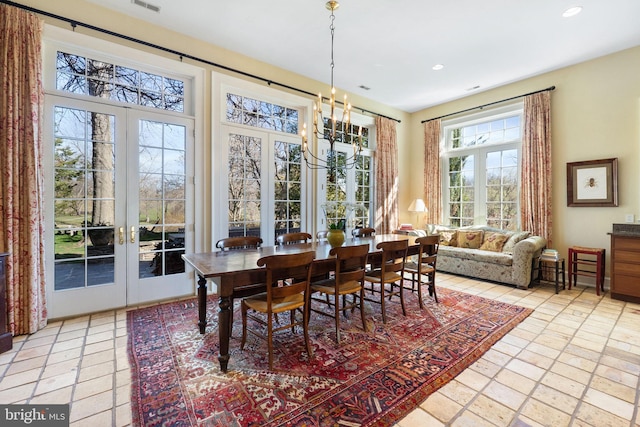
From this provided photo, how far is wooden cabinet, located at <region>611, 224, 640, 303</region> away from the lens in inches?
139

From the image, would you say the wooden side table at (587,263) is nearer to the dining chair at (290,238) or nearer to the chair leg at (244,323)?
the dining chair at (290,238)

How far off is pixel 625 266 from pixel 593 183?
1.29 meters

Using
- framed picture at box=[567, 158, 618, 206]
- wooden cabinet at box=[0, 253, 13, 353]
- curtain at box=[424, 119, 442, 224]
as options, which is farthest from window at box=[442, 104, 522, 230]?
wooden cabinet at box=[0, 253, 13, 353]

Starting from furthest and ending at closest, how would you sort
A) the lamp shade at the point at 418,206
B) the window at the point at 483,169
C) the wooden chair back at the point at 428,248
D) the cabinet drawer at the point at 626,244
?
the lamp shade at the point at 418,206 < the window at the point at 483,169 < the cabinet drawer at the point at 626,244 < the wooden chair back at the point at 428,248

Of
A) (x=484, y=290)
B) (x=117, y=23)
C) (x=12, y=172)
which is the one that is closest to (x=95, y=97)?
(x=117, y=23)

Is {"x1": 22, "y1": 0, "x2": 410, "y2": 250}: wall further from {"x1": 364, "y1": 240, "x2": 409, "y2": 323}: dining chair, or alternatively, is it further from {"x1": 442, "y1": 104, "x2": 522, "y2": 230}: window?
{"x1": 442, "y1": 104, "x2": 522, "y2": 230}: window

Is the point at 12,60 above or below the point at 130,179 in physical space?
above

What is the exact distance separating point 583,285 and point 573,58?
3.40 m

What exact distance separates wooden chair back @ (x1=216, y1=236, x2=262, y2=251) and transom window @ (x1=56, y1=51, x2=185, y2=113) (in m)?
1.94

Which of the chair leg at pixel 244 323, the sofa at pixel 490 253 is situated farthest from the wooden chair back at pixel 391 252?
→ the sofa at pixel 490 253

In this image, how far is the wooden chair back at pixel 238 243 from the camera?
300 centimetres

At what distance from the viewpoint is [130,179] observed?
3324mm

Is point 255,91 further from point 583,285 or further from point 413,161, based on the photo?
point 583,285

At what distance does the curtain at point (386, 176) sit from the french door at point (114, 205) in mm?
3586
